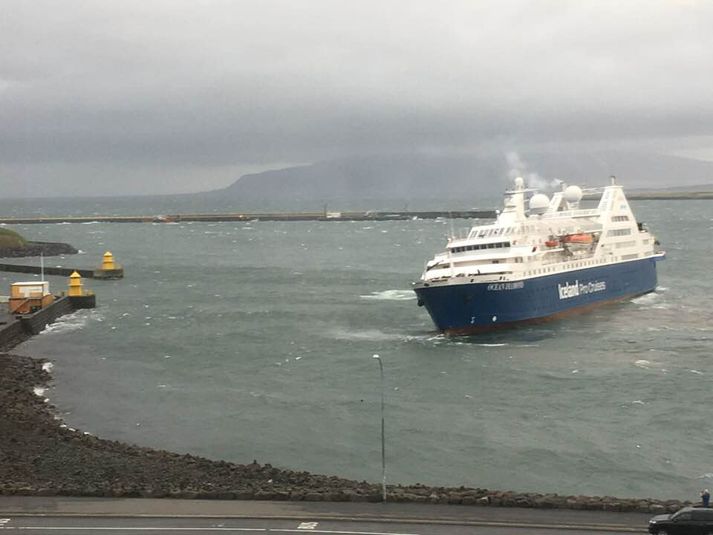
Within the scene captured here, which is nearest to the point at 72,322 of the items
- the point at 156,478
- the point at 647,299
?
the point at 156,478

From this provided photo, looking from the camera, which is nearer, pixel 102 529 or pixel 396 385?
pixel 102 529

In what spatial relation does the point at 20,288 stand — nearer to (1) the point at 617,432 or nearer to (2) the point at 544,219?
(2) the point at 544,219

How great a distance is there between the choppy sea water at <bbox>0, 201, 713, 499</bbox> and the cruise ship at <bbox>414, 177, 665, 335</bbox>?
4.68ft

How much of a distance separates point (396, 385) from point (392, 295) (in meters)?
27.6

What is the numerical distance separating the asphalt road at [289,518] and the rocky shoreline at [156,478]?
1.01ft

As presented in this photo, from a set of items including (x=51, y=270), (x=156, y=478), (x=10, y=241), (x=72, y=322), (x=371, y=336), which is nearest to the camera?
(x=156, y=478)

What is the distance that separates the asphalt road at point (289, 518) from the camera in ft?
54.3

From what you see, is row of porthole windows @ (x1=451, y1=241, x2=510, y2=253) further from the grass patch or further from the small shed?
the grass patch

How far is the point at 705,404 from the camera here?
32.0 meters

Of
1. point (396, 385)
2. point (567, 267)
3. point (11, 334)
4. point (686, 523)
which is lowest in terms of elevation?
point (396, 385)

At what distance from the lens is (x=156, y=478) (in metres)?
22.0

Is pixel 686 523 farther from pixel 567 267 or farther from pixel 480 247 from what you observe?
pixel 567 267

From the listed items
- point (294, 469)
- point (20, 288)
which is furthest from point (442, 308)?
point (20, 288)

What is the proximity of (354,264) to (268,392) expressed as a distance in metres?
54.5
